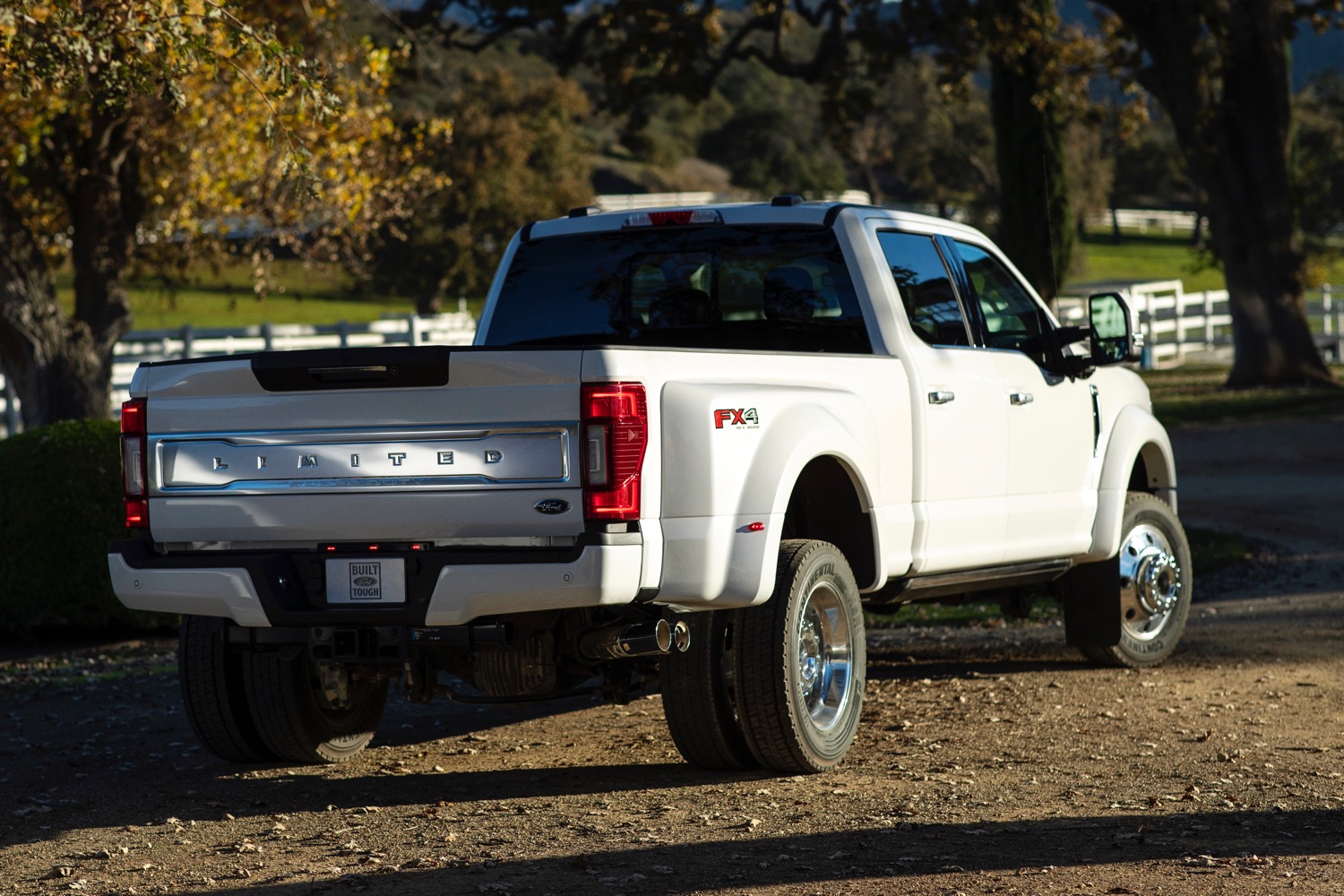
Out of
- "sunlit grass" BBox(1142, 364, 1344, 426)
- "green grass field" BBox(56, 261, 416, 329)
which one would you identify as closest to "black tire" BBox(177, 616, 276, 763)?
"sunlit grass" BBox(1142, 364, 1344, 426)

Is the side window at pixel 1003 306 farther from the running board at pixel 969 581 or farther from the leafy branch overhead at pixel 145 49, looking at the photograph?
the leafy branch overhead at pixel 145 49

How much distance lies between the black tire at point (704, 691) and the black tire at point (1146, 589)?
292 cm

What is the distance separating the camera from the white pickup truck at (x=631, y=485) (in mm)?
5445

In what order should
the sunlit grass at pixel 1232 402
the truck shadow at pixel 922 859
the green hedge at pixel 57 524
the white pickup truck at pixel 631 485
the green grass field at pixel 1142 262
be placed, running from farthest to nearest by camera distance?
the green grass field at pixel 1142 262, the sunlit grass at pixel 1232 402, the green hedge at pixel 57 524, the white pickup truck at pixel 631 485, the truck shadow at pixel 922 859

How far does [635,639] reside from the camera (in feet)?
18.9

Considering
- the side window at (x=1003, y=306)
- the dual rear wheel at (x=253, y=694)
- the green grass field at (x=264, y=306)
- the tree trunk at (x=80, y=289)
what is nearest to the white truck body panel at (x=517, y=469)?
the dual rear wheel at (x=253, y=694)

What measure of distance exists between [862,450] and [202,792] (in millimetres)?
2774

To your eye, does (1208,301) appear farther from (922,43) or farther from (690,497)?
(690,497)

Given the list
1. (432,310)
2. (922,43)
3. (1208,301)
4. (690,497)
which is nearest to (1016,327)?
→ (690,497)

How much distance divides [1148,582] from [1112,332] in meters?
1.33

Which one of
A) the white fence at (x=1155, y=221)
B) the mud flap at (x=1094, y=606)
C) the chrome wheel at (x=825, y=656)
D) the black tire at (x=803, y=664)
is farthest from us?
the white fence at (x=1155, y=221)

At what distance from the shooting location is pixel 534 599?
5.43 meters

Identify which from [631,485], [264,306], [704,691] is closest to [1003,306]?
[704,691]

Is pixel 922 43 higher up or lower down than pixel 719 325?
higher up
